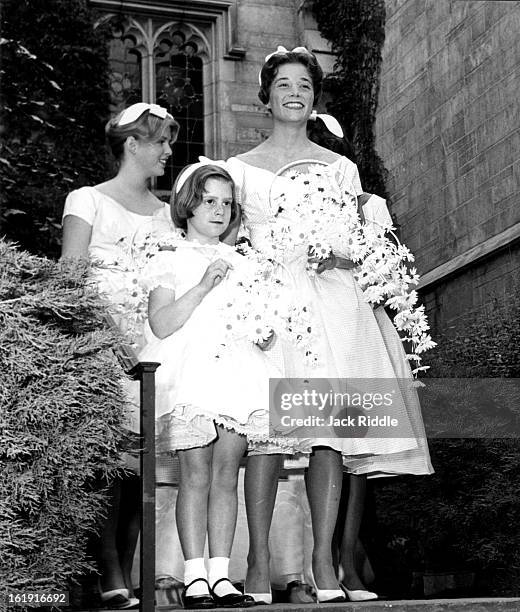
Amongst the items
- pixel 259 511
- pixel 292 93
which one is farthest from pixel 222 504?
pixel 292 93

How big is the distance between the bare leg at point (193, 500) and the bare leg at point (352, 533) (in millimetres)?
722

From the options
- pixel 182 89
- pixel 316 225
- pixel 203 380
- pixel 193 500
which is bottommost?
pixel 193 500

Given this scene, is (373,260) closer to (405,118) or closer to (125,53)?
(405,118)

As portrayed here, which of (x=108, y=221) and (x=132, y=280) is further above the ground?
(x=108, y=221)

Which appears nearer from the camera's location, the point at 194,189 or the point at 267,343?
the point at 267,343

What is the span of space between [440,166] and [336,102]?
2479mm

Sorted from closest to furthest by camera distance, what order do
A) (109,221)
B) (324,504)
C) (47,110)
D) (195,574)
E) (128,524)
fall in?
(195,574), (324,504), (128,524), (109,221), (47,110)

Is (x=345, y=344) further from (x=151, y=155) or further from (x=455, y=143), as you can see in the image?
(x=455, y=143)

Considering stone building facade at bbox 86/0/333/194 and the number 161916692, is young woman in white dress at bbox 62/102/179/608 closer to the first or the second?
the number 161916692

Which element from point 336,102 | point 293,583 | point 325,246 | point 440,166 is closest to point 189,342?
point 325,246

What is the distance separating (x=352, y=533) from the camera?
14.7 ft

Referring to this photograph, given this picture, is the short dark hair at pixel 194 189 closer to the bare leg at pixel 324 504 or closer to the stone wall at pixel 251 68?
the bare leg at pixel 324 504

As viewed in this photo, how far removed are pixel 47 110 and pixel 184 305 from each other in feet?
27.4

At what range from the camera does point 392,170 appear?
12.0 meters
